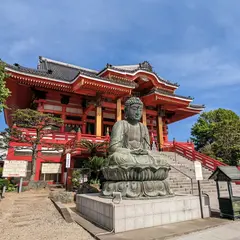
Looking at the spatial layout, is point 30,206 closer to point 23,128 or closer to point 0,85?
point 0,85

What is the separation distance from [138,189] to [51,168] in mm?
9797

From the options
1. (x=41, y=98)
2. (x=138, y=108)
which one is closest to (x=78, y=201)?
(x=138, y=108)

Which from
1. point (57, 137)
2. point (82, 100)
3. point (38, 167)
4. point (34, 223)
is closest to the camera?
point (34, 223)

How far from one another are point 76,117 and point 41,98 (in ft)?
11.6

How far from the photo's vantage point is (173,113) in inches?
983

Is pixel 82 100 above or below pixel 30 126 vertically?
above

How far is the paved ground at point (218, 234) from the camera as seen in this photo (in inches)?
151

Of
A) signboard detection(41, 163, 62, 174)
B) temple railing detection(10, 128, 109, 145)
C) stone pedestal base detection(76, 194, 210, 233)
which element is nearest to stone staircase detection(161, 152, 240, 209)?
stone pedestal base detection(76, 194, 210, 233)

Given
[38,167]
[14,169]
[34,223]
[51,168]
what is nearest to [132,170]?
[34,223]

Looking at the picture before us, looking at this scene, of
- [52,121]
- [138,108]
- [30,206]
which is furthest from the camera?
[52,121]

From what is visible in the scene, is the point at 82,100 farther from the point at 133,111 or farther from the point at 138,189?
the point at 138,189

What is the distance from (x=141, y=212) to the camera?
14.7 feet

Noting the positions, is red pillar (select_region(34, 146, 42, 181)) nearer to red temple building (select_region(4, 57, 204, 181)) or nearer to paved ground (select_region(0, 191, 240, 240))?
red temple building (select_region(4, 57, 204, 181))

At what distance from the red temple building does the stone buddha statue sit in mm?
8247
